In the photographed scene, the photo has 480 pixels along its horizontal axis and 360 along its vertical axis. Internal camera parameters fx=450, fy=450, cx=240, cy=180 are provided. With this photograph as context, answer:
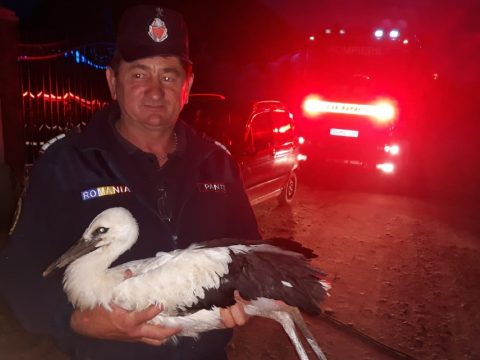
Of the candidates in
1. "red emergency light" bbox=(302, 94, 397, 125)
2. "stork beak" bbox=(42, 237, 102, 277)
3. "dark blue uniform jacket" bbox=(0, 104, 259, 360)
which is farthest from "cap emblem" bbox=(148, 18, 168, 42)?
"red emergency light" bbox=(302, 94, 397, 125)

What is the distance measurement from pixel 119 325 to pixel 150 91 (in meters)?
1.06

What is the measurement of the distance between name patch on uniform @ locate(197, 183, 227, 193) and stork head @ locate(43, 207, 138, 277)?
1.19 ft

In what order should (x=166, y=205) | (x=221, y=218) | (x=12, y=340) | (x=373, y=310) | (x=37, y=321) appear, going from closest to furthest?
(x=37, y=321)
(x=166, y=205)
(x=221, y=218)
(x=12, y=340)
(x=373, y=310)

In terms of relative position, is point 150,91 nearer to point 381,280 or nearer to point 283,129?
point 381,280

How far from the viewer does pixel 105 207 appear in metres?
1.96

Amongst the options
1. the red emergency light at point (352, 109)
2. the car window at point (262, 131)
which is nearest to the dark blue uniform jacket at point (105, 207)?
the car window at point (262, 131)

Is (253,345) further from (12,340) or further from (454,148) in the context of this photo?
(454,148)

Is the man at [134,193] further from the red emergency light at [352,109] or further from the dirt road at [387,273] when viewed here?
the red emergency light at [352,109]

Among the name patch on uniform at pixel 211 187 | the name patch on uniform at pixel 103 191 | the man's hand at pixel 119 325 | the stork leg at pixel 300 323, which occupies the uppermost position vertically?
the name patch on uniform at pixel 103 191

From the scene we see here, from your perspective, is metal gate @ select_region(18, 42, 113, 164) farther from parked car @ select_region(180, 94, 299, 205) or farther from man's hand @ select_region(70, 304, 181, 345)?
man's hand @ select_region(70, 304, 181, 345)

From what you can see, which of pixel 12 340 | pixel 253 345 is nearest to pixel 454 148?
pixel 253 345

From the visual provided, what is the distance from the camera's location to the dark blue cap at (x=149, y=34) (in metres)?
2.10

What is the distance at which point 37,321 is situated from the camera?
181cm

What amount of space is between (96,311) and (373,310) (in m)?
4.34
